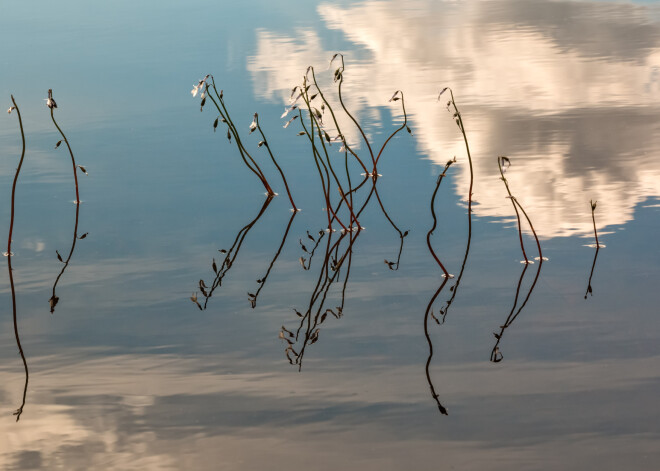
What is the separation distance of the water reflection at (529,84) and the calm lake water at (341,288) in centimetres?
3

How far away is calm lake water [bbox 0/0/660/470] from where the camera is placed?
235 cm

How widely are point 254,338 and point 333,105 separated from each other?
3786 millimetres

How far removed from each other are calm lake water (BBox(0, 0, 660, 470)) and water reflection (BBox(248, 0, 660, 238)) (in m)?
0.03

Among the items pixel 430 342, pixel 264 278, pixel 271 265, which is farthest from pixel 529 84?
pixel 430 342

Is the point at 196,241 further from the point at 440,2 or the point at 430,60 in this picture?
the point at 440,2

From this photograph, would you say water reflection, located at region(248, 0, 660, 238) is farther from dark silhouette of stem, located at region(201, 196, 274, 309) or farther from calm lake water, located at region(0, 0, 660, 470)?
dark silhouette of stem, located at region(201, 196, 274, 309)

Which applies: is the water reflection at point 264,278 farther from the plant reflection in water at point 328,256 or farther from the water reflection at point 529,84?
the water reflection at point 529,84

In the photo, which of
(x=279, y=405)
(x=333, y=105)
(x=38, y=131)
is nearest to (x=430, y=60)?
(x=333, y=105)

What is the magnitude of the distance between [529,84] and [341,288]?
4.06 m

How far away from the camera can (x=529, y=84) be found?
22.7 ft

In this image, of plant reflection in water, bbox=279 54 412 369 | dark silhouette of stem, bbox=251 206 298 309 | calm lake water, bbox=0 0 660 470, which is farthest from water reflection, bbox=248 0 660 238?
dark silhouette of stem, bbox=251 206 298 309

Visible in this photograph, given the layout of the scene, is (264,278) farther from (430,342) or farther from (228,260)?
(430,342)

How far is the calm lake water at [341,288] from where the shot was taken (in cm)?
235

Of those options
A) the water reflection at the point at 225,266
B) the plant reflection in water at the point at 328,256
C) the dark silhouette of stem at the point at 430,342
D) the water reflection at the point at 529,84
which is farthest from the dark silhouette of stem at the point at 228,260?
the water reflection at the point at 529,84
